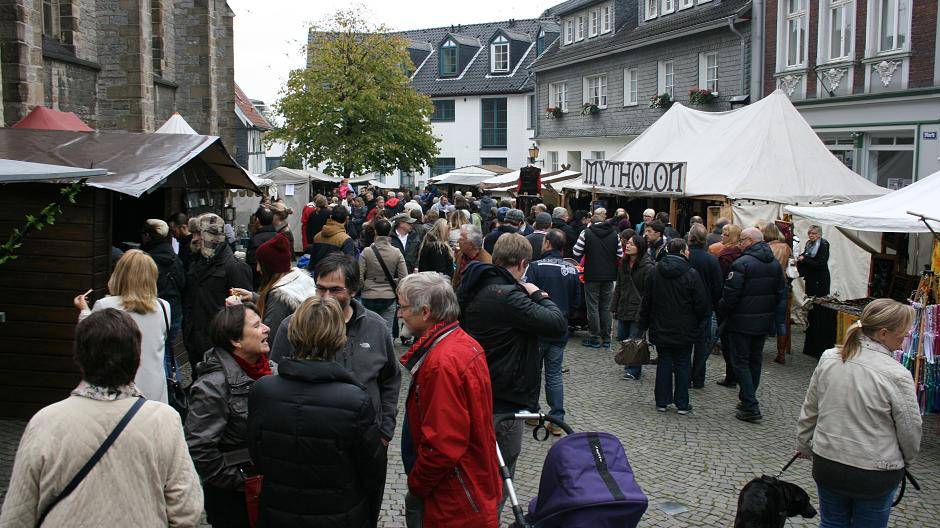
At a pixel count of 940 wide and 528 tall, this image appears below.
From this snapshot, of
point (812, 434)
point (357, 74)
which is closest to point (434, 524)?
point (812, 434)

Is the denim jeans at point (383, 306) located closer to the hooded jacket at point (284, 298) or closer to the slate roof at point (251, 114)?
the hooded jacket at point (284, 298)

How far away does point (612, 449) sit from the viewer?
3.69m

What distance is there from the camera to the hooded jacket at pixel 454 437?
12.5 feet

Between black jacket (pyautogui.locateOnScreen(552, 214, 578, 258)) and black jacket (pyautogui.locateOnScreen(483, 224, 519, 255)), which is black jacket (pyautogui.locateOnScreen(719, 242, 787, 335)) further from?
black jacket (pyautogui.locateOnScreen(552, 214, 578, 258))

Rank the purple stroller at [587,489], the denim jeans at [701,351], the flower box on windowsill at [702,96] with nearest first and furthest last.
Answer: the purple stroller at [587,489]
the denim jeans at [701,351]
the flower box on windowsill at [702,96]

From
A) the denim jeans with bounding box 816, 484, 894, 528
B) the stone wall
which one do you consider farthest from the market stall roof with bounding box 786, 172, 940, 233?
the stone wall

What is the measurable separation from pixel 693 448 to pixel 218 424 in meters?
5.07

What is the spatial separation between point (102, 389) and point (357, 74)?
120 feet

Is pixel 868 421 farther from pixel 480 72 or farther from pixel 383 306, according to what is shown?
pixel 480 72

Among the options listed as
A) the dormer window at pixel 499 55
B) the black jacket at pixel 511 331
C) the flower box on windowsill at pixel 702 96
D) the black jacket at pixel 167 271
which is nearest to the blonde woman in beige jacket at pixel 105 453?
the black jacket at pixel 511 331

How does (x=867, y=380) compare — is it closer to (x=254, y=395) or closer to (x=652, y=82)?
(x=254, y=395)

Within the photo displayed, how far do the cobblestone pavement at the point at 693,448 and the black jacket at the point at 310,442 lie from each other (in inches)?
91.6

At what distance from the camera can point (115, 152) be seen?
31.7ft

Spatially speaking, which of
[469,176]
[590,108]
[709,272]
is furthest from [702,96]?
[709,272]
